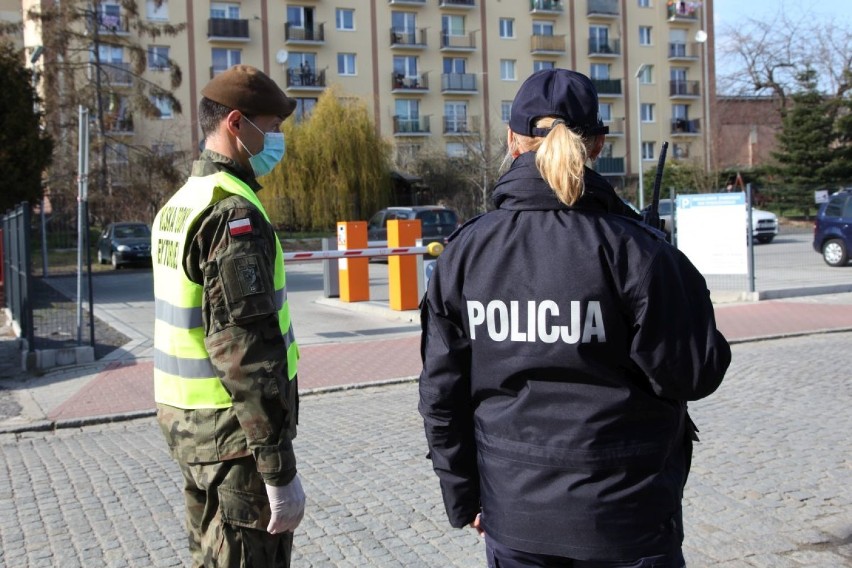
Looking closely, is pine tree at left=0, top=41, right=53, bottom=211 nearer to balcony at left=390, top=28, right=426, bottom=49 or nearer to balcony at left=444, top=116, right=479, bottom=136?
balcony at left=390, top=28, right=426, bottom=49

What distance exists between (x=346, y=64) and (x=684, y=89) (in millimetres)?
25443

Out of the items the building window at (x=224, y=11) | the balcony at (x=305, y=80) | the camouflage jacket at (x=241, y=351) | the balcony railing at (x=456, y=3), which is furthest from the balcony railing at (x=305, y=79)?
the camouflage jacket at (x=241, y=351)

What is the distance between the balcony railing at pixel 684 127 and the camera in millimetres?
63594

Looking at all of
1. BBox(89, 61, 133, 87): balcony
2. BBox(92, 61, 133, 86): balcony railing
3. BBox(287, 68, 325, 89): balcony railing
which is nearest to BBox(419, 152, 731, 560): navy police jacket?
BBox(89, 61, 133, 87): balcony

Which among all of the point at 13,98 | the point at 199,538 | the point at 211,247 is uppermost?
the point at 13,98

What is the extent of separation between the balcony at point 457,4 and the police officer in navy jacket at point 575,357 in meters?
58.0

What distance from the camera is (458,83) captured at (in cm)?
5809

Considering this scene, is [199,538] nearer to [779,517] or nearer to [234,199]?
[234,199]

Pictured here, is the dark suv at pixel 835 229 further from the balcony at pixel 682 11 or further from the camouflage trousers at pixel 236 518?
the balcony at pixel 682 11

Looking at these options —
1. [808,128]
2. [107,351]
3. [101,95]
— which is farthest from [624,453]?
[808,128]

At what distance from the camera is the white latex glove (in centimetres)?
249

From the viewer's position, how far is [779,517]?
4.71m

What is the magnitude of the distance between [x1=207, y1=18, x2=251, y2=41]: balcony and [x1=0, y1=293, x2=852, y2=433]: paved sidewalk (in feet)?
137

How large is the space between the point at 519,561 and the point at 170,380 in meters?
1.23
